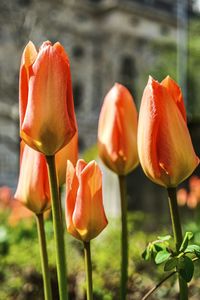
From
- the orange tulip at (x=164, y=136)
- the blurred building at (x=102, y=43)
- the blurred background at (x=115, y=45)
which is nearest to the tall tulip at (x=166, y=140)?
the orange tulip at (x=164, y=136)

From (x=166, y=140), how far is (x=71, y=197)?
0.17 m

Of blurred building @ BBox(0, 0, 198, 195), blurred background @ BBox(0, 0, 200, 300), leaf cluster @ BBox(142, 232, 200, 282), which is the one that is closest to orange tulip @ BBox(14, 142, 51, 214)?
leaf cluster @ BBox(142, 232, 200, 282)

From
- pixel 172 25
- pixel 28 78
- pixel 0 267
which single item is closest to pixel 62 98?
pixel 28 78

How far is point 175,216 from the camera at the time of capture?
111cm

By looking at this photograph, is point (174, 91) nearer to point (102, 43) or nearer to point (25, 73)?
point (25, 73)

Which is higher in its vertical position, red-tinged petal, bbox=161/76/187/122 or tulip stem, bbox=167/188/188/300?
red-tinged petal, bbox=161/76/187/122

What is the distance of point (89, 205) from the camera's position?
113 centimetres

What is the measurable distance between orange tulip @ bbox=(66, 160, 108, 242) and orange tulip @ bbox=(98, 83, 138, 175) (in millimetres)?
305

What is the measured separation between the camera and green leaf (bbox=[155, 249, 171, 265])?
3.67 ft

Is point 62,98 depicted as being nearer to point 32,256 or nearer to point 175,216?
point 175,216

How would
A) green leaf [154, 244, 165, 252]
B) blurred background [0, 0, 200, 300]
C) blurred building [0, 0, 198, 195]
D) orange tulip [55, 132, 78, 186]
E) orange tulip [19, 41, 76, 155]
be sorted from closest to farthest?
orange tulip [19, 41, 76, 155]
green leaf [154, 244, 165, 252]
orange tulip [55, 132, 78, 186]
blurred background [0, 0, 200, 300]
blurred building [0, 0, 198, 195]

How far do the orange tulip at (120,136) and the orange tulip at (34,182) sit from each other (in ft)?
0.72

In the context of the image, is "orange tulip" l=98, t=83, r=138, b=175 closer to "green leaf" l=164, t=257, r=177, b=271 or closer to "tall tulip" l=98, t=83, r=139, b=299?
"tall tulip" l=98, t=83, r=139, b=299

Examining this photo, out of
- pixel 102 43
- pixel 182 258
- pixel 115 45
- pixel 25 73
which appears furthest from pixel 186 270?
pixel 115 45
